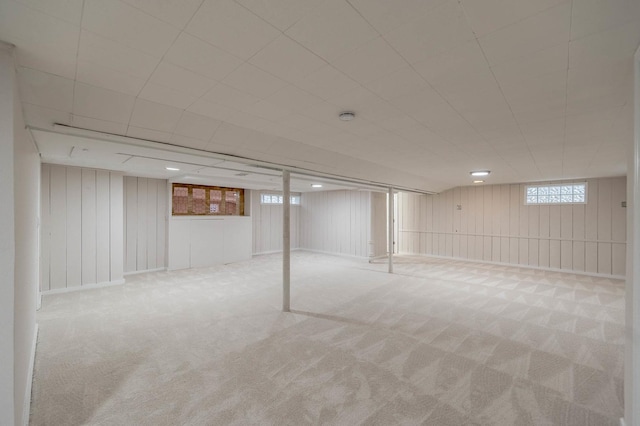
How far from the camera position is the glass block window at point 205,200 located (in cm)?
786

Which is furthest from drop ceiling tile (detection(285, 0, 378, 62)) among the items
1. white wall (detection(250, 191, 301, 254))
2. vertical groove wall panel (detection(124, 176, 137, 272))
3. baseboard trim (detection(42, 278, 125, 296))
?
white wall (detection(250, 191, 301, 254))

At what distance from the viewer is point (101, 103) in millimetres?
2258

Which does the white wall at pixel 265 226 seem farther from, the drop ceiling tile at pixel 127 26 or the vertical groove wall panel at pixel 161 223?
the drop ceiling tile at pixel 127 26

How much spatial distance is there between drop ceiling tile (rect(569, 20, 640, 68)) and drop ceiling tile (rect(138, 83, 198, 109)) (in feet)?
9.06

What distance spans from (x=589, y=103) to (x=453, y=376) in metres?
→ 2.95

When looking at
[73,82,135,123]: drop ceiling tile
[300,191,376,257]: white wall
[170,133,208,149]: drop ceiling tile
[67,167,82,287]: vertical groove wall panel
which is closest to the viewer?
[73,82,135,123]: drop ceiling tile

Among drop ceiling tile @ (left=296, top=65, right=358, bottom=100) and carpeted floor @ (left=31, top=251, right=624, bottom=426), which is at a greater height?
drop ceiling tile @ (left=296, top=65, right=358, bottom=100)

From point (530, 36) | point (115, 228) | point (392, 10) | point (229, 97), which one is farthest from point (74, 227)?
point (530, 36)

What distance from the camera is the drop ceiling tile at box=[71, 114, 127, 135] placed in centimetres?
251

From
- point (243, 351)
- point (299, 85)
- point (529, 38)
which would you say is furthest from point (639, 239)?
point (243, 351)

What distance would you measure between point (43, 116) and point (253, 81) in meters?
2.10

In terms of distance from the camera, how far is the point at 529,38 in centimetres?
150

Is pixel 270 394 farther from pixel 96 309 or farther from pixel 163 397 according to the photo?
pixel 96 309

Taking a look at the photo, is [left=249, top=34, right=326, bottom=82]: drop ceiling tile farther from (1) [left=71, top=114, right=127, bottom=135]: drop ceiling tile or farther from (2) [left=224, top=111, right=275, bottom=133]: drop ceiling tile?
(1) [left=71, top=114, right=127, bottom=135]: drop ceiling tile
